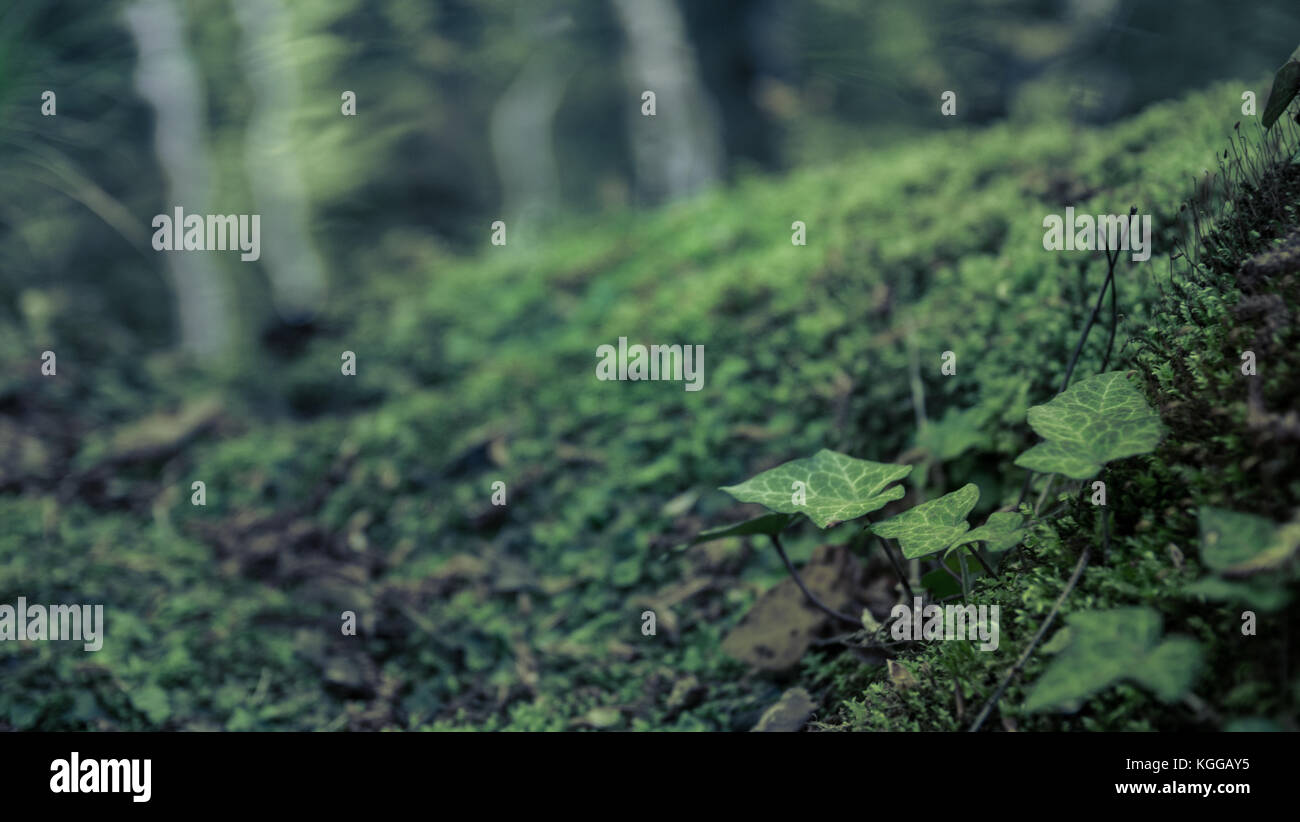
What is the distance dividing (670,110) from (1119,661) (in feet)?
22.6

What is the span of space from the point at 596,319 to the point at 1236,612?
394 centimetres

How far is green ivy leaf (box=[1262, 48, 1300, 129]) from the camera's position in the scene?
192 centimetres

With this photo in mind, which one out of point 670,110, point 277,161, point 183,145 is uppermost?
point 670,110

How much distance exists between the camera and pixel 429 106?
393 inches

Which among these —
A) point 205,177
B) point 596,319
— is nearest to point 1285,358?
point 596,319

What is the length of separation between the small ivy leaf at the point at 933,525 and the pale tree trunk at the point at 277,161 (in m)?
6.03

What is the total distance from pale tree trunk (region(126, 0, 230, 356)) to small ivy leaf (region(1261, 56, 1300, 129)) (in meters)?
6.99

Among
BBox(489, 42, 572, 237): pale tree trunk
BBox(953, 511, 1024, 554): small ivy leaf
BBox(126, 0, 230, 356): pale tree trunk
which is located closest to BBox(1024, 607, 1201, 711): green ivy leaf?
BBox(953, 511, 1024, 554): small ivy leaf

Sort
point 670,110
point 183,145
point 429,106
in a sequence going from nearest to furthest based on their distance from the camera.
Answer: point 183,145 → point 670,110 → point 429,106

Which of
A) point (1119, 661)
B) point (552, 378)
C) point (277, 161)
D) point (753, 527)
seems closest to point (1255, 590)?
point (1119, 661)

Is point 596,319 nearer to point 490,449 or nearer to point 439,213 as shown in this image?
point 490,449

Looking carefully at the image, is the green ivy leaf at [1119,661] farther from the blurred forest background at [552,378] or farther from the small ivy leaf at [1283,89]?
the small ivy leaf at [1283,89]

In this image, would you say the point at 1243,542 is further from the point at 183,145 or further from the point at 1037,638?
the point at 183,145

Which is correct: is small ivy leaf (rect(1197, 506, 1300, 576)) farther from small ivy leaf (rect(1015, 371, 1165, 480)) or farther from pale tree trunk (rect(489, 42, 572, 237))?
pale tree trunk (rect(489, 42, 572, 237))
